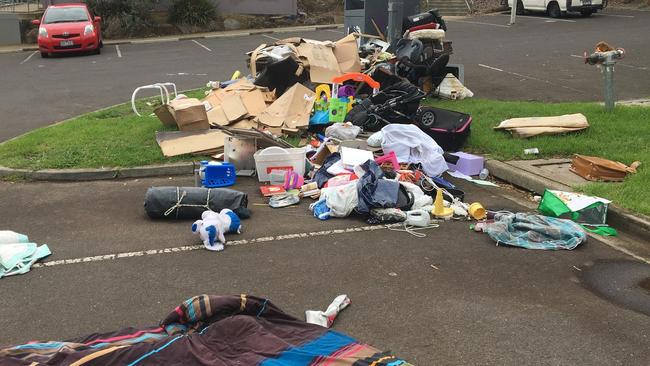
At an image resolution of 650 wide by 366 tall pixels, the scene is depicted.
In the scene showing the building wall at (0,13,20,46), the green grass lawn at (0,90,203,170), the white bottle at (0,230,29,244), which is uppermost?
the building wall at (0,13,20,46)

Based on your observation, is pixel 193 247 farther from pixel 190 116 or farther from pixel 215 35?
pixel 215 35

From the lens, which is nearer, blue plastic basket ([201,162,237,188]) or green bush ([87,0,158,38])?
blue plastic basket ([201,162,237,188])

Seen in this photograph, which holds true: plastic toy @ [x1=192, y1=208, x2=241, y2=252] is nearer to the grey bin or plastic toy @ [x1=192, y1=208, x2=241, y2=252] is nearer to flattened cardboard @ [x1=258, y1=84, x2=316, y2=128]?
flattened cardboard @ [x1=258, y1=84, x2=316, y2=128]

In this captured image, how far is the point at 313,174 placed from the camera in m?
7.45

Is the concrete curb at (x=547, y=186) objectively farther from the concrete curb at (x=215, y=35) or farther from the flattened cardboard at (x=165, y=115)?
the concrete curb at (x=215, y=35)

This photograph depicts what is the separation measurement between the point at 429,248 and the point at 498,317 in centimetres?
134

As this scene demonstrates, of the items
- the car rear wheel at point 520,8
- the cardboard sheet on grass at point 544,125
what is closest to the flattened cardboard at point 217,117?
the cardboard sheet on grass at point 544,125

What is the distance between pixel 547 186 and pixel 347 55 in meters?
5.20

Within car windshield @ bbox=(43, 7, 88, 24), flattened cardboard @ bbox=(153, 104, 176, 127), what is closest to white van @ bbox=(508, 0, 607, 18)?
car windshield @ bbox=(43, 7, 88, 24)

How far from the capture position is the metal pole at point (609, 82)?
8.84 meters

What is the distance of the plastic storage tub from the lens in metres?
7.29

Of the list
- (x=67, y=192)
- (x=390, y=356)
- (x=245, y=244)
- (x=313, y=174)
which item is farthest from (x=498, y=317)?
(x=67, y=192)

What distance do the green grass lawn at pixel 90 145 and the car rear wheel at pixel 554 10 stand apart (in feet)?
74.9

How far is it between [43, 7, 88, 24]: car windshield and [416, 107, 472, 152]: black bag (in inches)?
680
